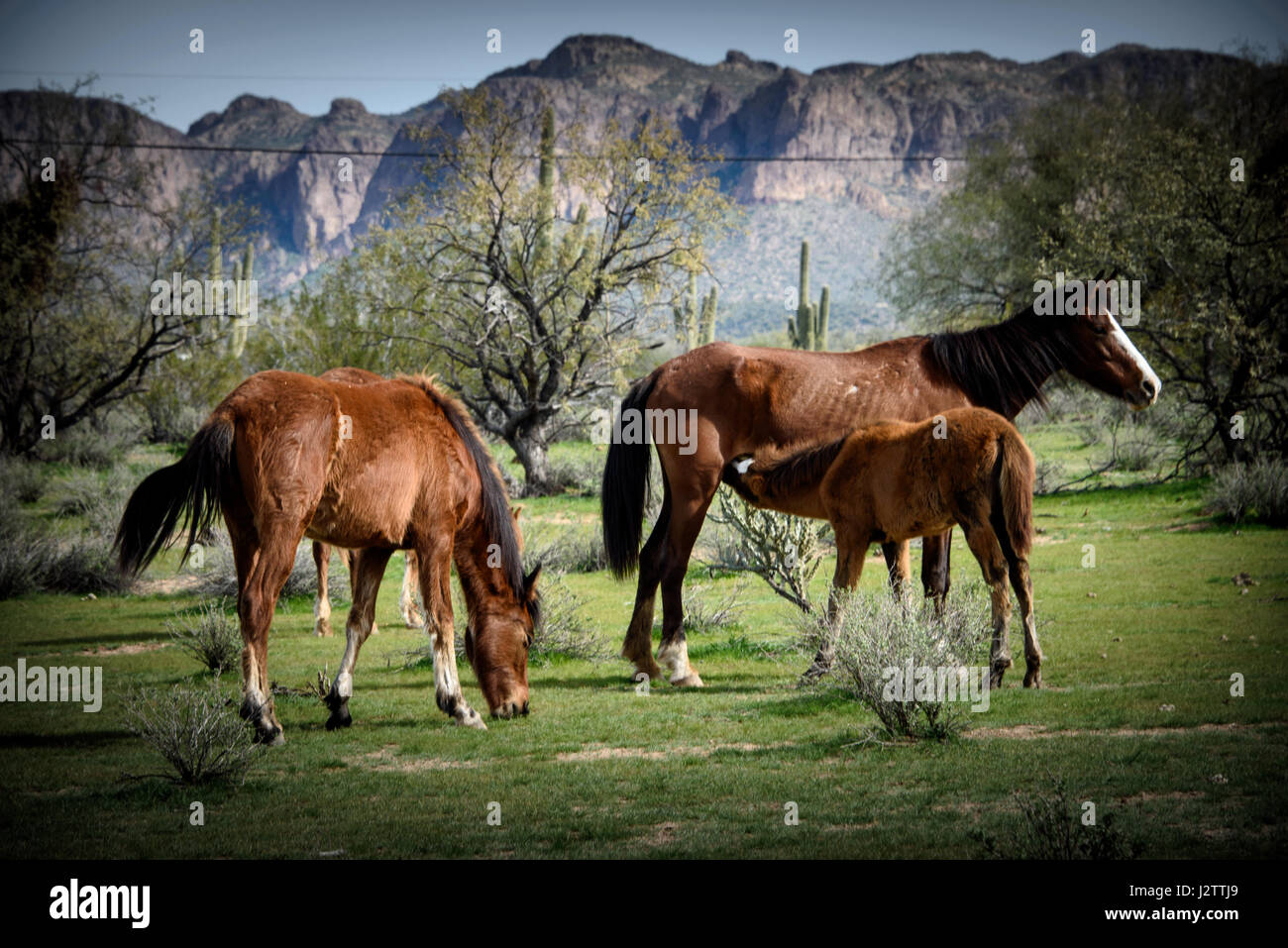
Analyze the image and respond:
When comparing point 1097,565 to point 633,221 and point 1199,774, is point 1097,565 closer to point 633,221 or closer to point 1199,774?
point 1199,774

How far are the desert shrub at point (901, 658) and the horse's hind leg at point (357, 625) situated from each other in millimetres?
3488

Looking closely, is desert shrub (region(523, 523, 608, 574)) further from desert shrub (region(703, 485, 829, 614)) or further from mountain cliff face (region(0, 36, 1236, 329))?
mountain cliff face (region(0, 36, 1236, 329))

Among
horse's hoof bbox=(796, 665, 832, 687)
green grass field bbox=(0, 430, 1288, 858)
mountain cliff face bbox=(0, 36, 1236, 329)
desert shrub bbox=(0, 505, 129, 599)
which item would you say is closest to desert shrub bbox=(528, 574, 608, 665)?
green grass field bbox=(0, 430, 1288, 858)

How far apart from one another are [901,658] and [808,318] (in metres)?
35.8

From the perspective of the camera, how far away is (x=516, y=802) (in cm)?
595

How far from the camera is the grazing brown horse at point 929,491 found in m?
7.86

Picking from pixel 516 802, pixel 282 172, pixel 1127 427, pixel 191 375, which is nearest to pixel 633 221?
pixel 1127 427

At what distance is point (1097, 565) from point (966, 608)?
280 inches

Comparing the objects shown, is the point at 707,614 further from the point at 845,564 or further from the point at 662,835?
the point at 662,835

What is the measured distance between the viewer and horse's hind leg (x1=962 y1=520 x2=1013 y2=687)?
7883mm

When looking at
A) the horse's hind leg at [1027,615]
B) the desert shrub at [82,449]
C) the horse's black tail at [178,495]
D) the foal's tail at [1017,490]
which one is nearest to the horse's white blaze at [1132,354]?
the foal's tail at [1017,490]

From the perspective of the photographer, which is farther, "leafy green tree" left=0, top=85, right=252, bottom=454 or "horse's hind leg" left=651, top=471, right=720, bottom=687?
"leafy green tree" left=0, top=85, right=252, bottom=454

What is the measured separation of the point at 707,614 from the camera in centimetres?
1243

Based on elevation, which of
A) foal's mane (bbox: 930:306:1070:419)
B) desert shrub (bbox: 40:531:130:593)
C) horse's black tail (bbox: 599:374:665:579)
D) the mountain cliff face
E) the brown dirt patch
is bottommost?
desert shrub (bbox: 40:531:130:593)
